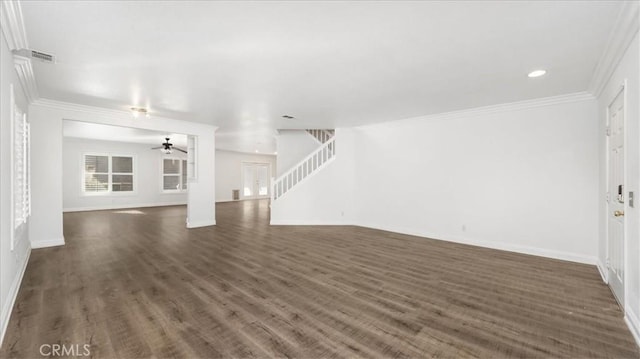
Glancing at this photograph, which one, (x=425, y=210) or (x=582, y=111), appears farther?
(x=425, y=210)

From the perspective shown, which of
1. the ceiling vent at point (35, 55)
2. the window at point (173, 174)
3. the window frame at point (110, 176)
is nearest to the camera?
the ceiling vent at point (35, 55)

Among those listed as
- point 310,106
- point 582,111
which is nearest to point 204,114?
point 310,106

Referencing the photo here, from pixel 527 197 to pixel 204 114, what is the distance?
620 centimetres

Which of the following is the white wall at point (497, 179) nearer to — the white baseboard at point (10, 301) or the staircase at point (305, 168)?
the staircase at point (305, 168)

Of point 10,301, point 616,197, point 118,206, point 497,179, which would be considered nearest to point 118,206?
point 118,206

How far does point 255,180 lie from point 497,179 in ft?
38.0

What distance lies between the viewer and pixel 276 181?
24.2 ft

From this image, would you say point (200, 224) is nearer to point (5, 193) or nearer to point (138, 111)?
point (138, 111)

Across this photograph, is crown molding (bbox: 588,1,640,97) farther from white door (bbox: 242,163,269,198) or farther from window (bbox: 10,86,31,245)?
white door (bbox: 242,163,269,198)

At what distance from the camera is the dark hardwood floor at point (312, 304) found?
2.05m

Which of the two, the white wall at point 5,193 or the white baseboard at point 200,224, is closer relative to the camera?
the white wall at point 5,193

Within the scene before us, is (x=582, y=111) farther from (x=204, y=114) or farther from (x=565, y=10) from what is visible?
(x=204, y=114)

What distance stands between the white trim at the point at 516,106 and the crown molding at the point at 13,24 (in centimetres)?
581

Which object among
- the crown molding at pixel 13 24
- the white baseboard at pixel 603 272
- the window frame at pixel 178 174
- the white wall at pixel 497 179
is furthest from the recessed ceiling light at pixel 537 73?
the window frame at pixel 178 174
